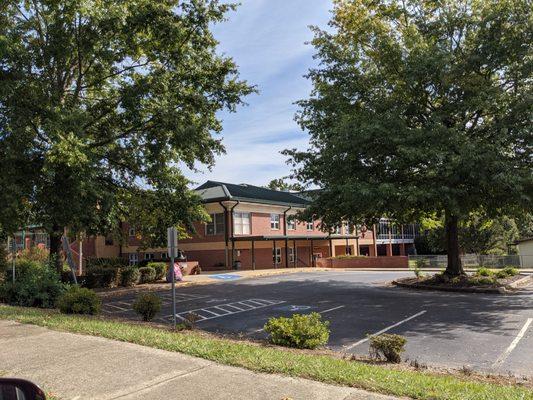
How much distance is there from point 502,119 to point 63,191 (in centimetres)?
1695

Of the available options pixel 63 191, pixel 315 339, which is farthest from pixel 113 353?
pixel 63 191

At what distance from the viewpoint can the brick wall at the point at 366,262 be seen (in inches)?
1592

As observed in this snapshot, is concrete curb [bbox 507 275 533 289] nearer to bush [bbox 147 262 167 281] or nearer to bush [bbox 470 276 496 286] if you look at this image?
bush [bbox 470 276 496 286]

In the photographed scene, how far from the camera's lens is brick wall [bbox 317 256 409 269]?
40.4 metres

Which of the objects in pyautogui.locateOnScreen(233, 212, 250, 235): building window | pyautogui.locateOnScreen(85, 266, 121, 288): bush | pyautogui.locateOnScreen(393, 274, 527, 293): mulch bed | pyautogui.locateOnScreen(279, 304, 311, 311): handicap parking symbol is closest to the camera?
pyautogui.locateOnScreen(279, 304, 311, 311): handicap parking symbol

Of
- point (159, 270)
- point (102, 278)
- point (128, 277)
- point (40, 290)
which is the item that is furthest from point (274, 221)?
point (40, 290)

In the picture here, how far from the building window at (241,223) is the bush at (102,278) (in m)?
13.6

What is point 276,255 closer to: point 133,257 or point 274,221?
point 274,221

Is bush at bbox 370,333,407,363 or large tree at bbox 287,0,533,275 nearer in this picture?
bush at bbox 370,333,407,363

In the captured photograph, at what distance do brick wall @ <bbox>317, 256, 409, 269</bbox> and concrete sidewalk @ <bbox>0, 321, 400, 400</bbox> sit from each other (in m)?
34.9

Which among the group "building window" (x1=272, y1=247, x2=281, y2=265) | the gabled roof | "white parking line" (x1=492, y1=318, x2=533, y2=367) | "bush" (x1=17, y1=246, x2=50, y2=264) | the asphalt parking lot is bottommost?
"white parking line" (x1=492, y1=318, x2=533, y2=367)

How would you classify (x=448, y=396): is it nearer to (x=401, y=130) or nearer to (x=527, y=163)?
(x=401, y=130)

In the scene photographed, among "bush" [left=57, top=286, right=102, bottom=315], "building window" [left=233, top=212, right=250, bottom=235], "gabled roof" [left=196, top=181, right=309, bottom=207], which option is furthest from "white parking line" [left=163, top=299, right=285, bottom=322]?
"building window" [left=233, top=212, right=250, bottom=235]

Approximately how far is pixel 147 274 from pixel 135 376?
21833 millimetres
